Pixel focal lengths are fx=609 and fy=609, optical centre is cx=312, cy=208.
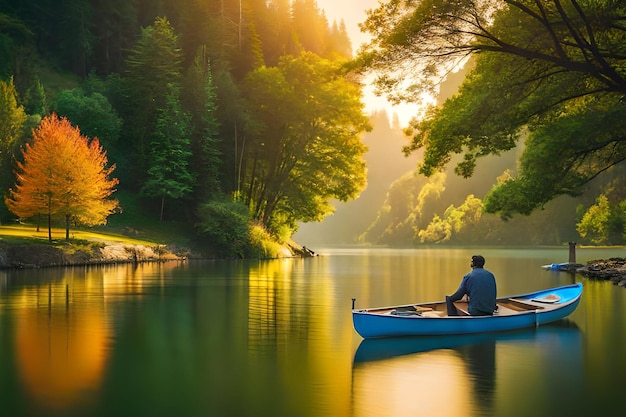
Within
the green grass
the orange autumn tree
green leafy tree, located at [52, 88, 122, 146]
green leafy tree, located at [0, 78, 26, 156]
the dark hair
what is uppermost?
green leafy tree, located at [52, 88, 122, 146]

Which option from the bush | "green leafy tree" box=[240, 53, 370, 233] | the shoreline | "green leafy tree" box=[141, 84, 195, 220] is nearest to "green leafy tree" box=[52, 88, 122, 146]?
"green leafy tree" box=[141, 84, 195, 220]

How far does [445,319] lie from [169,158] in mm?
46180

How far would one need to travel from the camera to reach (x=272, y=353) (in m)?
13.4

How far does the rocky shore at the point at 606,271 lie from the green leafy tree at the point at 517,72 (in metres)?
6.45

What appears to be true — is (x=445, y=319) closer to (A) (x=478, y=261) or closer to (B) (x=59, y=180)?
(A) (x=478, y=261)

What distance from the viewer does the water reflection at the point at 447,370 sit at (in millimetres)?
9602

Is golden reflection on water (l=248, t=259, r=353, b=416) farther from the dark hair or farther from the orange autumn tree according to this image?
the orange autumn tree

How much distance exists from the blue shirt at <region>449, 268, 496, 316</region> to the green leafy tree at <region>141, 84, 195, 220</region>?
43.0 meters

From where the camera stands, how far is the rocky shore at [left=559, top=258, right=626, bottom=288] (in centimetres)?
3275

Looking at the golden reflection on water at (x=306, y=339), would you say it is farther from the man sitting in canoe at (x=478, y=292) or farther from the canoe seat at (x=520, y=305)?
the canoe seat at (x=520, y=305)

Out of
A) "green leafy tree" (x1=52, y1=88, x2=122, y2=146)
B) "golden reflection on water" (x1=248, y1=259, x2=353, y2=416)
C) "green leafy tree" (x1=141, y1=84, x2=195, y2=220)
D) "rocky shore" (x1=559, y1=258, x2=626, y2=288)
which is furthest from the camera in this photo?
"green leafy tree" (x1=52, y1=88, x2=122, y2=146)

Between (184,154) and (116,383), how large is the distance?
4806cm

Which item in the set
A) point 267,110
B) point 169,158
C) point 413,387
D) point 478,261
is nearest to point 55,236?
point 169,158

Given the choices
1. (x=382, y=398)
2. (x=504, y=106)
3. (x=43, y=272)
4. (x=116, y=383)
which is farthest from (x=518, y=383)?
(x=43, y=272)
